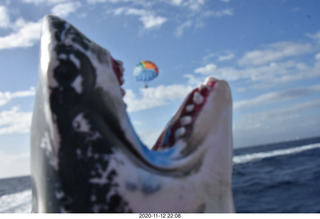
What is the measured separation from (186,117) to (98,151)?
36.5 inches

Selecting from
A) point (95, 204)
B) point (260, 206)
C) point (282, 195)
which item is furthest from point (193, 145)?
point (282, 195)

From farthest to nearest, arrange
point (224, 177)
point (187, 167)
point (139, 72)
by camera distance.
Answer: point (139, 72)
point (224, 177)
point (187, 167)

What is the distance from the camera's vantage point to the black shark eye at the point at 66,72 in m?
2.42

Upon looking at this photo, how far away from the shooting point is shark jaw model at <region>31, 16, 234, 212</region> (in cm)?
229

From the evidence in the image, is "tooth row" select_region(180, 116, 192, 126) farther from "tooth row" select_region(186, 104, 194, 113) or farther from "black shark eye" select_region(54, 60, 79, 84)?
"black shark eye" select_region(54, 60, 79, 84)

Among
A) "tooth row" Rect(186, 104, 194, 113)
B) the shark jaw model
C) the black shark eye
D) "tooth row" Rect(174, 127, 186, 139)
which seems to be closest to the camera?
the shark jaw model

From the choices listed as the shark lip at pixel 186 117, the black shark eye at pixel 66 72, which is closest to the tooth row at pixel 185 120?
the shark lip at pixel 186 117

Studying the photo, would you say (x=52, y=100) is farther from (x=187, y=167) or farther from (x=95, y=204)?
(x=187, y=167)

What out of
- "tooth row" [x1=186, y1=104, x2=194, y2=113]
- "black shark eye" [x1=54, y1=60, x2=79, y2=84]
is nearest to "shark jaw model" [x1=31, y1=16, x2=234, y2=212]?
"black shark eye" [x1=54, y1=60, x2=79, y2=84]

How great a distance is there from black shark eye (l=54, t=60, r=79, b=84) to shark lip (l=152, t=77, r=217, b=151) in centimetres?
101

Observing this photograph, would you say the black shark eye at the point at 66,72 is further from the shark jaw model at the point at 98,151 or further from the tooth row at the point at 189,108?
the tooth row at the point at 189,108

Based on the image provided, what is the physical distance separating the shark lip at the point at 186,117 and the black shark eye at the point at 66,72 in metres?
1.01

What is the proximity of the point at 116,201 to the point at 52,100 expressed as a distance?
0.84m
